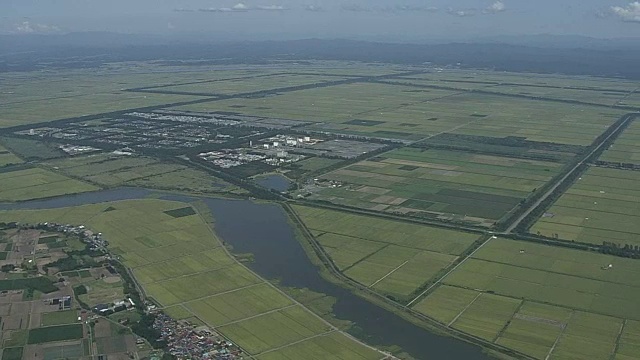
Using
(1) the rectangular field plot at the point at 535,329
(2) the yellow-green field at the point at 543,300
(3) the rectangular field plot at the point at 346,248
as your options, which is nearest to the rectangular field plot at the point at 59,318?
(3) the rectangular field plot at the point at 346,248

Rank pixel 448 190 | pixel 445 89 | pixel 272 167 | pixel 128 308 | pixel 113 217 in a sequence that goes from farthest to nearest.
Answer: pixel 445 89, pixel 272 167, pixel 448 190, pixel 113 217, pixel 128 308

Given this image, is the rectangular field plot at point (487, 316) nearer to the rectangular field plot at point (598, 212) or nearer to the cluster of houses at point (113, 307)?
the rectangular field plot at point (598, 212)

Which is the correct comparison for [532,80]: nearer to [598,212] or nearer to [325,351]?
[598,212]

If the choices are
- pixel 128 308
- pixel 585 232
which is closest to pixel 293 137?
pixel 585 232

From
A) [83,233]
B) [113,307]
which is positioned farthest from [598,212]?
[83,233]

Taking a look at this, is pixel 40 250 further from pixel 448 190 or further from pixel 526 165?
pixel 526 165

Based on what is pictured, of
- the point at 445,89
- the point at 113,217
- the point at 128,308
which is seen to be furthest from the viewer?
the point at 445,89
